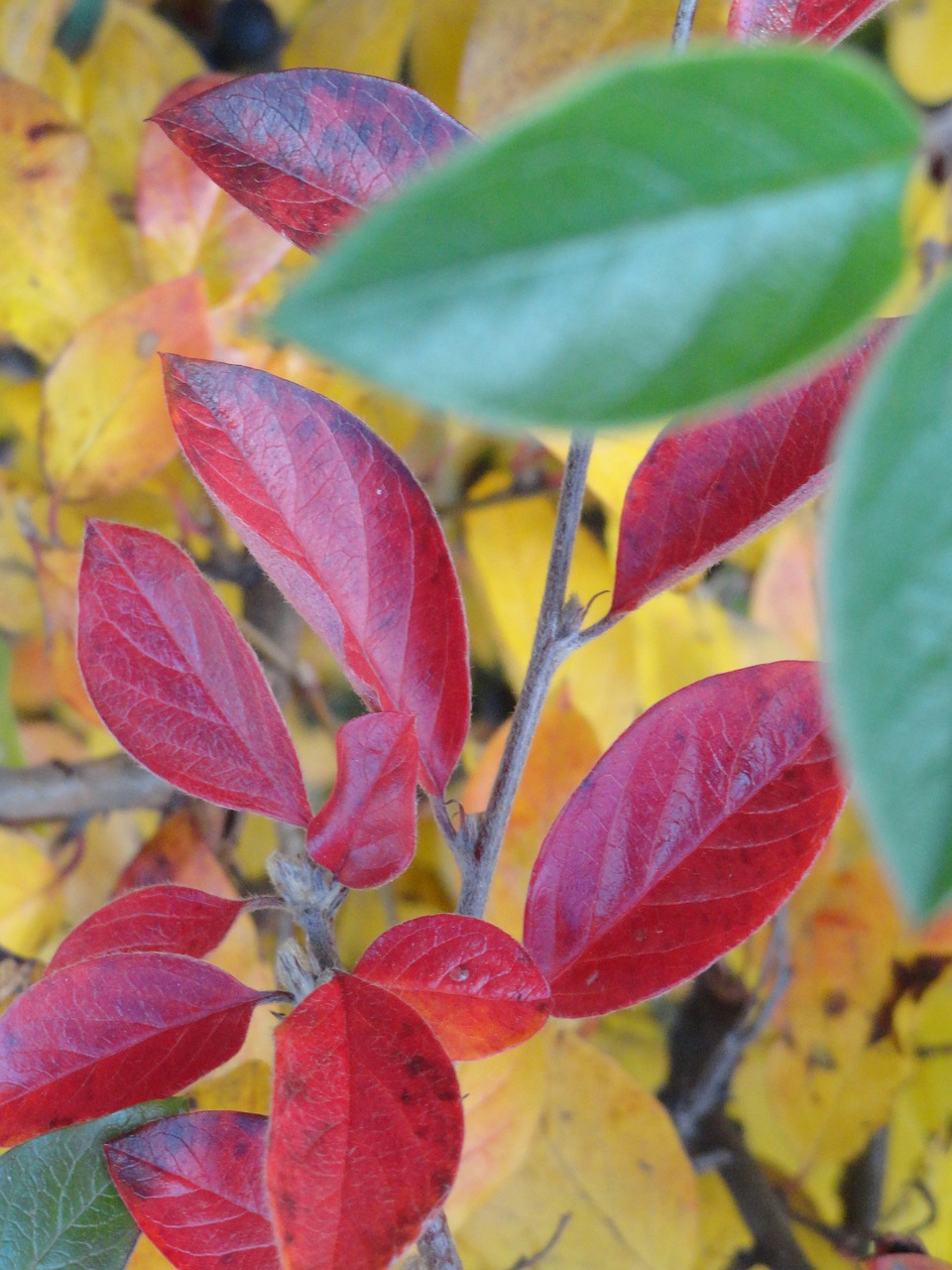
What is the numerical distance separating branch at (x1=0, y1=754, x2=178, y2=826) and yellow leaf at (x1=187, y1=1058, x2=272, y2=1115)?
0.15 m

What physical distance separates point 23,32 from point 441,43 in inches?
9.3

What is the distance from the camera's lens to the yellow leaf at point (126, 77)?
24.9 inches

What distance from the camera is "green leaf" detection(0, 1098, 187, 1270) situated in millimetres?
309

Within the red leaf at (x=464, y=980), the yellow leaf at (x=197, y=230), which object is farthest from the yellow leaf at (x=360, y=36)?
the red leaf at (x=464, y=980)

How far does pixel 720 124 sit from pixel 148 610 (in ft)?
0.75

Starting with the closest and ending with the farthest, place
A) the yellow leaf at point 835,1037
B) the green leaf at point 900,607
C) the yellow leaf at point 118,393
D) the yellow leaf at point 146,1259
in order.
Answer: the green leaf at point 900,607 < the yellow leaf at point 146,1259 < the yellow leaf at point 118,393 < the yellow leaf at point 835,1037

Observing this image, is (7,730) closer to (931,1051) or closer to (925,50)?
(931,1051)

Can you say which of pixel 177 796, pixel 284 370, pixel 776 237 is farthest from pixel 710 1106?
pixel 776 237

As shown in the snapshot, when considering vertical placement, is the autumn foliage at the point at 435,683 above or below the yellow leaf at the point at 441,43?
below

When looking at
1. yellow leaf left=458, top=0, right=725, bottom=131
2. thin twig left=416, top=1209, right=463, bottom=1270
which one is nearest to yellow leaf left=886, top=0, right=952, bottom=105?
yellow leaf left=458, top=0, right=725, bottom=131

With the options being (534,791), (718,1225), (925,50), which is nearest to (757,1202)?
(718,1225)

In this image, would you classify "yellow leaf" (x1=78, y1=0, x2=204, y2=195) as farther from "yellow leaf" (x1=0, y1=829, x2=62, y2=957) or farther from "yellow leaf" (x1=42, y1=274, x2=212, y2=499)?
"yellow leaf" (x1=0, y1=829, x2=62, y2=957)

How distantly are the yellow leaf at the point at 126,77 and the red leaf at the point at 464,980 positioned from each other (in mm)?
533

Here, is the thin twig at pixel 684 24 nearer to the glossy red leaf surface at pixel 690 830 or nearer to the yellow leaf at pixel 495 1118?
the glossy red leaf surface at pixel 690 830
